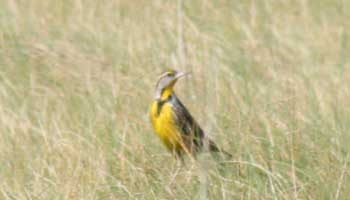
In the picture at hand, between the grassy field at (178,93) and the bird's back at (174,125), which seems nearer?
the grassy field at (178,93)

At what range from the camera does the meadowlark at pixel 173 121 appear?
5.58 m

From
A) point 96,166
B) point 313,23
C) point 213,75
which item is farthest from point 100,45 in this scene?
point 96,166

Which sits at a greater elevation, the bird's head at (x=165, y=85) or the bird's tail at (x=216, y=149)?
the bird's head at (x=165, y=85)

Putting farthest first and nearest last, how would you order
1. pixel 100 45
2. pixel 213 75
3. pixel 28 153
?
1. pixel 100 45
2. pixel 213 75
3. pixel 28 153

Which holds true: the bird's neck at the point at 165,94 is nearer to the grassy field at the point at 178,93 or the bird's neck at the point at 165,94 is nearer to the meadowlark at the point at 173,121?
the meadowlark at the point at 173,121

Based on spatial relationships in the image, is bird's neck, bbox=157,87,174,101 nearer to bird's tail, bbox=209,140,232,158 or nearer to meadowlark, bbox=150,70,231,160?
meadowlark, bbox=150,70,231,160

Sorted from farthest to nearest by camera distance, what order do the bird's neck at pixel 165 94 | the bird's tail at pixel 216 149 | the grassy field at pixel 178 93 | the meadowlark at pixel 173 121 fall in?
the bird's neck at pixel 165 94
the meadowlark at pixel 173 121
the bird's tail at pixel 216 149
the grassy field at pixel 178 93

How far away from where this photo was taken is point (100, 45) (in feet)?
23.3

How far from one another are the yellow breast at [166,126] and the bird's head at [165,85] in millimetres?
84

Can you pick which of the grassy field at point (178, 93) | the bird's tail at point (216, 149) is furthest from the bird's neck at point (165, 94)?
the bird's tail at point (216, 149)

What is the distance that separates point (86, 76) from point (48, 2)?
1.40 m

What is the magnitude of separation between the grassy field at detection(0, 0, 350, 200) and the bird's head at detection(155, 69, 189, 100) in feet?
0.47

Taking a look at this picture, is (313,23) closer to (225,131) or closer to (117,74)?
(117,74)

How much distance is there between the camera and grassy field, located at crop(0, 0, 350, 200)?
16.3 feet
